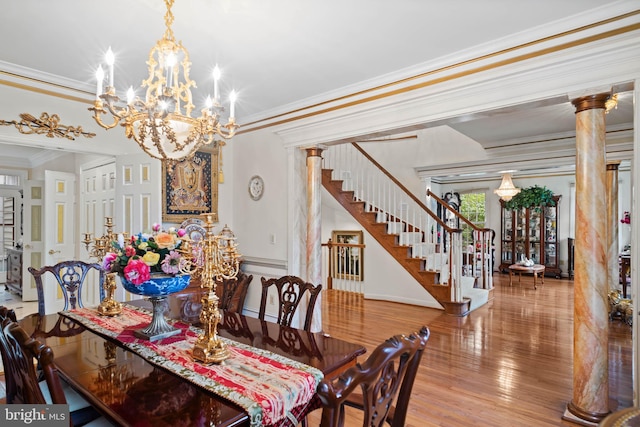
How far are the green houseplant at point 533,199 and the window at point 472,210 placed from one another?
2.92 ft

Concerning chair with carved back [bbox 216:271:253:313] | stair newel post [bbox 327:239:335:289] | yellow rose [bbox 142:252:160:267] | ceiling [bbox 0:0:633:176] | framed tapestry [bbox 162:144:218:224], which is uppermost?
ceiling [bbox 0:0:633:176]

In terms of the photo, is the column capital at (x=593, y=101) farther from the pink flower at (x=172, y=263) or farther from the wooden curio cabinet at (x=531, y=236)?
the wooden curio cabinet at (x=531, y=236)

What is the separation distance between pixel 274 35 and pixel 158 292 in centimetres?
188

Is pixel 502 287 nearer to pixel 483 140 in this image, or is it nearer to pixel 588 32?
pixel 483 140

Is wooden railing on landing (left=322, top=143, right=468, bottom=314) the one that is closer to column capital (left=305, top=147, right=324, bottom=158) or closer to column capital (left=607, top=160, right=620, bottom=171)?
column capital (left=305, top=147, right=324, bottom=158)

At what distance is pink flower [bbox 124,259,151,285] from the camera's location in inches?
64.8

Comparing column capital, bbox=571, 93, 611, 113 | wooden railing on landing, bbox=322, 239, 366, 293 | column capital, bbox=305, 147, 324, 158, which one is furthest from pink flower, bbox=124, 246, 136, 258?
wooden railing on landing, bbox=322, 239, 366, 293

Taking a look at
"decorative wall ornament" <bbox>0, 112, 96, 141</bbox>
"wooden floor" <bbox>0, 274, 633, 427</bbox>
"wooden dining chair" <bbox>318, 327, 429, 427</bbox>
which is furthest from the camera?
"decorative wall ornament" <bbox>0, 112, 96, 141</bbox>

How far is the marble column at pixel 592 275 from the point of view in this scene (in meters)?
2.30

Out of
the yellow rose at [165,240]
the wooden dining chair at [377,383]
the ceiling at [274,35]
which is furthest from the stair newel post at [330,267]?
the wooden dining chair at [377,383]

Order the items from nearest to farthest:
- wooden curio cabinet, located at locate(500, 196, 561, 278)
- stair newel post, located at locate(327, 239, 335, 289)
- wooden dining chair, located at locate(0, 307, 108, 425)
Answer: wooden dining chair, located at locate(0, 307, 108, 425) < stair newel post, located at locate(327, 239, 335, 289) < wooden curio cabinet, located at locate(500, 196, 561, 278)

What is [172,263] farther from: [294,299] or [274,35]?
[274,35]

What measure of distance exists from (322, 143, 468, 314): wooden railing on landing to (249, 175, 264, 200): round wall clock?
1.87 metres

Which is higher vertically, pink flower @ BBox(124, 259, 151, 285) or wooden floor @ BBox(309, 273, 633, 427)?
pink flower @ BBox(124, 259, 151, 285)
